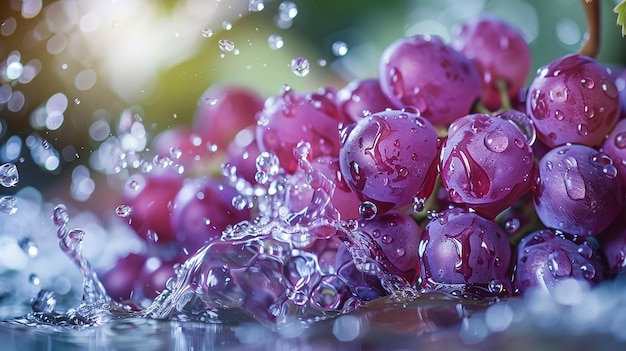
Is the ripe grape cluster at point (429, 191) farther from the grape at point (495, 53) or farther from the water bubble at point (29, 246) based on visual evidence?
the water bubble at point (29, 246)

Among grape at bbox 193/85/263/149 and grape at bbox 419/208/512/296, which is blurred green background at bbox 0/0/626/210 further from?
grape at bbox 419/208/512/296

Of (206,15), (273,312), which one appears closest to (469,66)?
(273,312)

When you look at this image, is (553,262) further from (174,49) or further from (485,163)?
(174,49)

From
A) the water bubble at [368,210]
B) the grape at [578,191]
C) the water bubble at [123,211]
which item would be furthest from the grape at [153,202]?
the grape at [578,191]

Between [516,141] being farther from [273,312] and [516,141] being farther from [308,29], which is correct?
[308,29]

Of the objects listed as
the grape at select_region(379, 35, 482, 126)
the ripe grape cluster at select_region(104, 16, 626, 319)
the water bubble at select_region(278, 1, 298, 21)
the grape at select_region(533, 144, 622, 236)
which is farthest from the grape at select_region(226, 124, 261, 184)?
the water bubble at select_region(278, 1, 298, 21)

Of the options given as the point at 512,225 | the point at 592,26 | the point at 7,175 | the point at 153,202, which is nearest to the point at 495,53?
the point at 592,26
